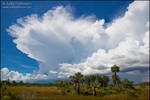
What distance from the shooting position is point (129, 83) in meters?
42.0

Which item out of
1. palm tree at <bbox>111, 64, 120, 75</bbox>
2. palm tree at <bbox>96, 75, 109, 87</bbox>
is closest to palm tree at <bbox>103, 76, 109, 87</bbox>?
palm tree at <bbox>96, 75, 109, 87</bbox>

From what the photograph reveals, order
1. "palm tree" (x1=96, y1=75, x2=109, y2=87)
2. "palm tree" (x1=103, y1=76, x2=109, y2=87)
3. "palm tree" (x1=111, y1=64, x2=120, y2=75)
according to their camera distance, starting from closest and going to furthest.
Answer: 1. "palm tree" (x1=111, y1=64, x2=120, y2=75)
2. "palm tree" (x1=96, y1=75, x2=109, y2=87)
3. "palm tree" (x1=103, y1=76, x2=109, y2=87)

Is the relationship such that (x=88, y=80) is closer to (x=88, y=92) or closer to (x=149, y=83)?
(x=88, y=92)

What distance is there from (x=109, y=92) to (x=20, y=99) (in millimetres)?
47980

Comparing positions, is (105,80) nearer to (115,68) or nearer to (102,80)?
(102,80)

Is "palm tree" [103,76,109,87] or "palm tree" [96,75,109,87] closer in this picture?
"palm tree" [96,75,109,87]

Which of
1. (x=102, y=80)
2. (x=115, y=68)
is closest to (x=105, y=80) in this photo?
(x=102, y=80)

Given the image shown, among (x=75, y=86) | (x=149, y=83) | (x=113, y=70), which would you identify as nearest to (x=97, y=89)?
(x=75, y=86)

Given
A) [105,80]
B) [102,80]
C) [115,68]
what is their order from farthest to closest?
[105,80]
[102,80]
[115,68]

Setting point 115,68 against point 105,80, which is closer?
point 115,68

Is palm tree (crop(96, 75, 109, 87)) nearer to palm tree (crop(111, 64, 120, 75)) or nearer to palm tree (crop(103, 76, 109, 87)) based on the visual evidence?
palm tree (crop(103, 76, 109, 87))

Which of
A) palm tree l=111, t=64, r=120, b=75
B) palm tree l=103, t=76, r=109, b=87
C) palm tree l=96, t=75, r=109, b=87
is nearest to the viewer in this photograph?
palm tree l=111, t=64, r=120, b=75

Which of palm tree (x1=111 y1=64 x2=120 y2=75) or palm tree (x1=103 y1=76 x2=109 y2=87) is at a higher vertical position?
palm tree (x1=111 y1=64 x2=120 y2=75)

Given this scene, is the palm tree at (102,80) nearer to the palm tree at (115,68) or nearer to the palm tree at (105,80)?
the palm tree at (105,80)
